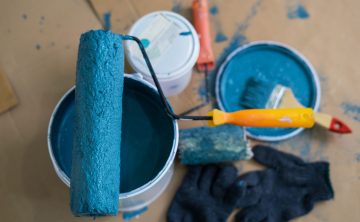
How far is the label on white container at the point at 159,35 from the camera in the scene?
0.86 meters

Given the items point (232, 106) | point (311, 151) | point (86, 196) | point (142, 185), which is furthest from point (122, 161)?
point (311, 151)

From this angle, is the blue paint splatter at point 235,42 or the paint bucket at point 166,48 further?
the blue paint splatter at point 235,42

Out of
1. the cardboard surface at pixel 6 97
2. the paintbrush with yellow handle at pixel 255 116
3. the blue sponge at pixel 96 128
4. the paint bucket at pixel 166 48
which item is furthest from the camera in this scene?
the cardboard surface at pixel 6 97

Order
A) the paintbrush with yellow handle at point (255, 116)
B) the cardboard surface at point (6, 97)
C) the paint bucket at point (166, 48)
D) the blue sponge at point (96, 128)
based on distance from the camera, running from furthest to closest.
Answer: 1. the cardboard surface at point (6, 97)
2. the paint bucket at point (166, 48)
3. the paintbrush with yellow handle at point (255, 116)
4. the blue sponge at point (96, 128)

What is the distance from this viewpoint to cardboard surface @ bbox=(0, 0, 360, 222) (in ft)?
2.98

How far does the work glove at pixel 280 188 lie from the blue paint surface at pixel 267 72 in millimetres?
151

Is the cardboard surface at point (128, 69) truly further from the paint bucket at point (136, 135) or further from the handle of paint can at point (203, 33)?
the paint bucket at point (136, 135)

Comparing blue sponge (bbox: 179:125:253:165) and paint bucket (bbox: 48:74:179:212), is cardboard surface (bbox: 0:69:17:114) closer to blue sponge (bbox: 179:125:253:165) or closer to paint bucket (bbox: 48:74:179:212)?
paint bucket (bbox: 48:74:179:212)

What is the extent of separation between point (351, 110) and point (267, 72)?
0.23 metres

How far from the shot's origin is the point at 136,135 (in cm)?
80

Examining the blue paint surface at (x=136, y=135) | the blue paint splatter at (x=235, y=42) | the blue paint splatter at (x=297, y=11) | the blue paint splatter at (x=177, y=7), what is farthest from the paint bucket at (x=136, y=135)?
the blue paint splatter at (x=297, y=11)

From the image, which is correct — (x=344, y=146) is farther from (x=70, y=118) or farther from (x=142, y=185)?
(x=70, y=118)

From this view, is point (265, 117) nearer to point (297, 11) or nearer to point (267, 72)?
point (267, 72)

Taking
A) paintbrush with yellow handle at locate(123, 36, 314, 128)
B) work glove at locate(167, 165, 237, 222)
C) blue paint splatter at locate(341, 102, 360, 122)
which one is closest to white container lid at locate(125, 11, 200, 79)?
paintbrush with yellow handle at locate(123, 36, 314, 128)
